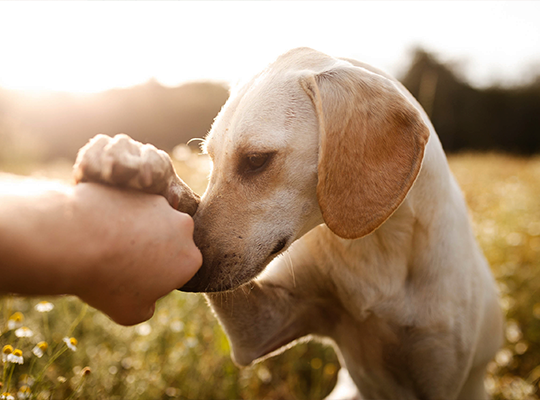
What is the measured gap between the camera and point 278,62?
6.13 feet

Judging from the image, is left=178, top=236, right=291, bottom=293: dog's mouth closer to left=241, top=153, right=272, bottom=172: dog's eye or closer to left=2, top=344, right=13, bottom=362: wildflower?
left=241, top=153, right=272, bottom=172: dog's eye

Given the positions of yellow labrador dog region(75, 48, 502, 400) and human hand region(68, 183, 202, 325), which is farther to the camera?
yellow labrador dog region(75, 48, 502, 400)

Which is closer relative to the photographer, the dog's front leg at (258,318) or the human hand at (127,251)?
the human hand at (127,251)

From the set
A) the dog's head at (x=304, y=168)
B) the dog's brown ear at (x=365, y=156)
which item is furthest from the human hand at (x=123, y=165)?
the dog's brown ear at (x=365, y=156)

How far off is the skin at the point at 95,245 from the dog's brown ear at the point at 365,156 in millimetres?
574

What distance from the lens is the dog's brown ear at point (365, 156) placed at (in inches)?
62.1

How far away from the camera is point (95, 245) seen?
41.0 inches

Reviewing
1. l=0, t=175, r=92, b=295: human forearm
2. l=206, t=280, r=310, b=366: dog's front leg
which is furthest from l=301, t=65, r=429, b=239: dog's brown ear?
l=0, t=175, r=92, b=295: human forearm

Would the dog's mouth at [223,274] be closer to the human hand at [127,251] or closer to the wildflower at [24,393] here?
the human hand at [127,251]

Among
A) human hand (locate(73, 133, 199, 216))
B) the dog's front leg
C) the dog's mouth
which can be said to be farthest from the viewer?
the dog's front leg

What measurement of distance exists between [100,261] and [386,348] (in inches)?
60.8

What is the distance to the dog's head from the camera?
5.17 ft

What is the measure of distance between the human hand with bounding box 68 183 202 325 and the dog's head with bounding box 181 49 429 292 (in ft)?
A: 1.05

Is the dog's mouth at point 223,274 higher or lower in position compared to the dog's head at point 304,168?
lower
